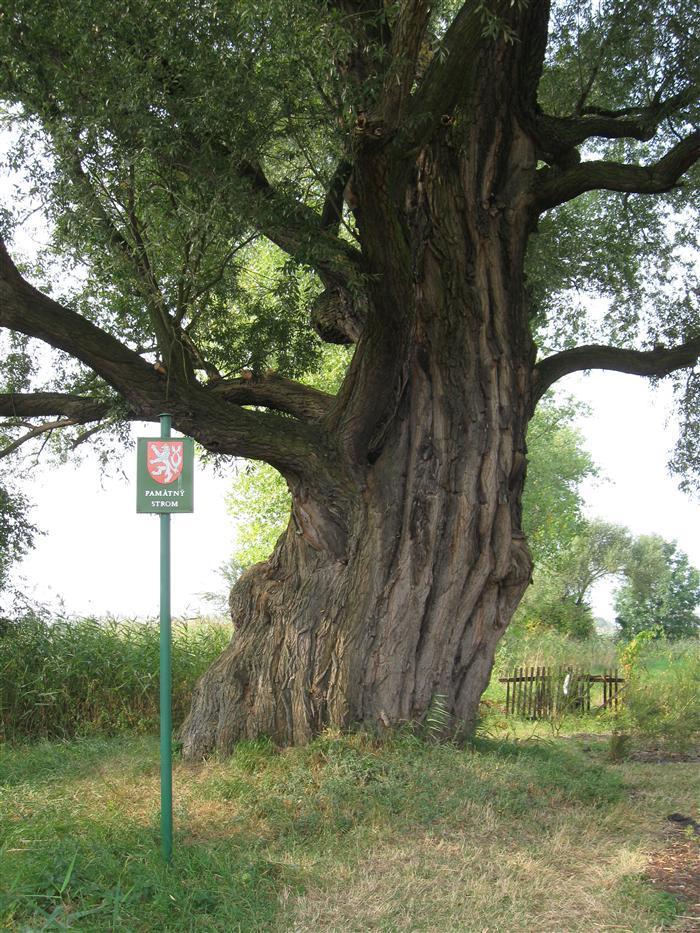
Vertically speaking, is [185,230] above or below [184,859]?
above

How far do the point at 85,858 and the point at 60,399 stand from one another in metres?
5.21

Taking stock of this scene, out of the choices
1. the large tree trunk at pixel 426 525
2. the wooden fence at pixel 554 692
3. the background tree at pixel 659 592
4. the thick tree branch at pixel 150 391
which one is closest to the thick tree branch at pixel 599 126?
the large tree trunk at pixel 426 525

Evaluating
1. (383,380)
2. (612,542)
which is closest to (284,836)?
(383,380)

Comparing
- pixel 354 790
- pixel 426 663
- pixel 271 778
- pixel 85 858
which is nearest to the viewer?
pixel 85 858

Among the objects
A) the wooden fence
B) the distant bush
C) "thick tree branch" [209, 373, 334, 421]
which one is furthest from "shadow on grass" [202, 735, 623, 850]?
the wooden fence

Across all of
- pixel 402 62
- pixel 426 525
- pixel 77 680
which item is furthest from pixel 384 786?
pixel 402 62

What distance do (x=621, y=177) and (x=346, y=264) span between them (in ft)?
9.87

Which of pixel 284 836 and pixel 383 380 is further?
pixel 383 380

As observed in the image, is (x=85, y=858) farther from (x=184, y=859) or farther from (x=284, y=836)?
(x=284, y=836)

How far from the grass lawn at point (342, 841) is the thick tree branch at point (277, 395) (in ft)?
11.1

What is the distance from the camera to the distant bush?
10398mm

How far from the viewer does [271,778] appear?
7.34 meters

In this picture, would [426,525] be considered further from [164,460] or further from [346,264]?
[164,460]

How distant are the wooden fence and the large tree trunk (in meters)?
5.83
